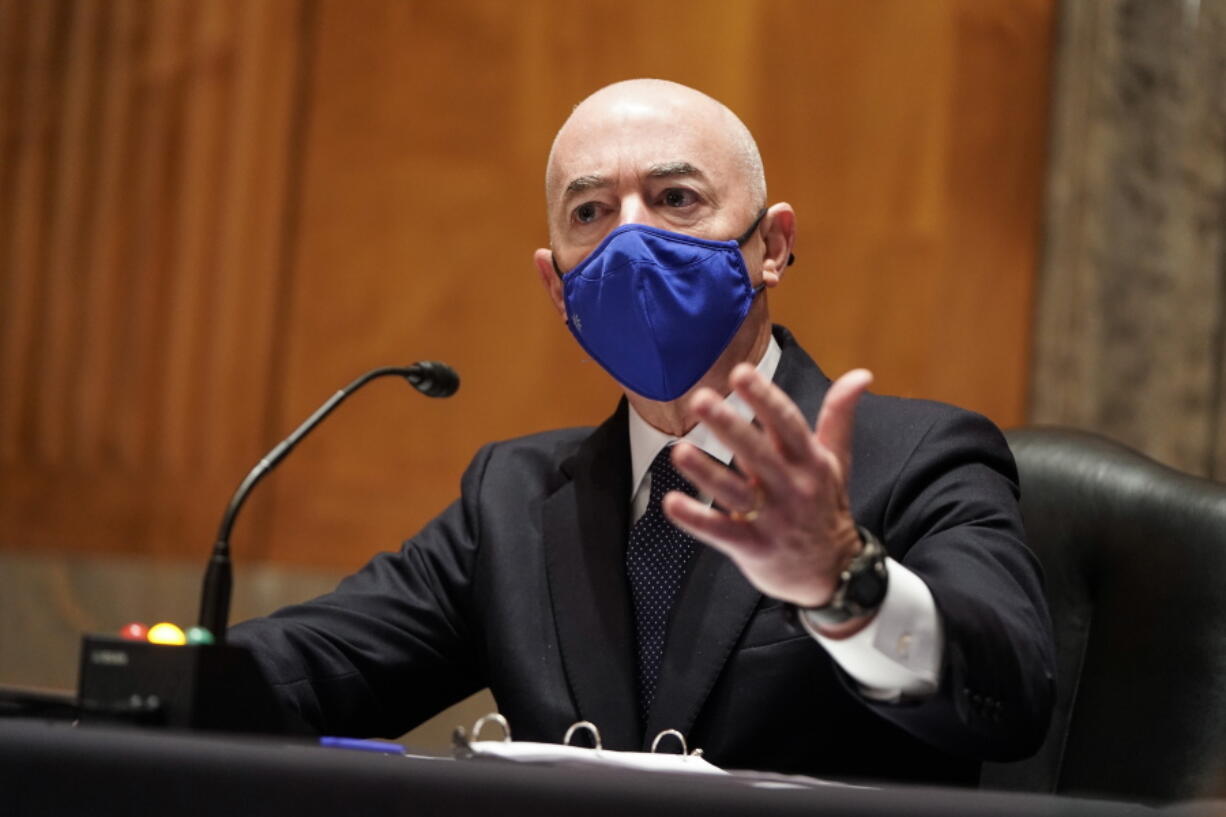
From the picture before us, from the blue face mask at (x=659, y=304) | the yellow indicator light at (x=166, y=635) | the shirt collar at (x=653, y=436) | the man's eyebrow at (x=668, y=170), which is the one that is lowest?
the yellow indicator light at (x=166, y=635)

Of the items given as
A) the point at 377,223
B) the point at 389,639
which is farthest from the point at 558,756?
the point at 377,223

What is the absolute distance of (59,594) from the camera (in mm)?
3006

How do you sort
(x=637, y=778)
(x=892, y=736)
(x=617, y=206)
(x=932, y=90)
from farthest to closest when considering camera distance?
(x=932, y=90)
(x=617, y=206)
(x=892, y=736)
(x=637, y=778)

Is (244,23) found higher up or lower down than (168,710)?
higher up

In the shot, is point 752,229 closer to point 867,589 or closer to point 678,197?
point 678,197

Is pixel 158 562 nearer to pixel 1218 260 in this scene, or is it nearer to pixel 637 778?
pixel 1218 260

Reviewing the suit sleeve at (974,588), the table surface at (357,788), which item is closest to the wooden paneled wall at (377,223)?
the suit sleeve at (974,588)

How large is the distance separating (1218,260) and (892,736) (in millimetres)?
1498

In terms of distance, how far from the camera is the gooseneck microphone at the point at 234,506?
1.44 m

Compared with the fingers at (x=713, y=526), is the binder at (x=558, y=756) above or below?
below

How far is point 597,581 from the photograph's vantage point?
5.82 ft

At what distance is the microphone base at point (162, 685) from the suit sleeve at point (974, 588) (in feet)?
1.83

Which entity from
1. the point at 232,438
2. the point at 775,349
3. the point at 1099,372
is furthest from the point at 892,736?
the point at 232,438

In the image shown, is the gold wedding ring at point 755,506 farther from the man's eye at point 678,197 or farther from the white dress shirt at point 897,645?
the man's eye at point 678,197
